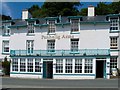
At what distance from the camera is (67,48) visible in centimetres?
3784

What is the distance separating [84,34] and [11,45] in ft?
35.2

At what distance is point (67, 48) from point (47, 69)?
12.3 ft

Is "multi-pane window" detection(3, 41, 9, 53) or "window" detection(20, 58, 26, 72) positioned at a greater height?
"multi-pane window" detection(3, 41, 9, 53)

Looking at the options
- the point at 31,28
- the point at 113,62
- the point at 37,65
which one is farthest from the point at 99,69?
the point at 31,28

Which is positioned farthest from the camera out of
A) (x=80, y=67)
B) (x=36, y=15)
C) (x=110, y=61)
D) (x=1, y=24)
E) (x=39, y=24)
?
(x=36, y=15)

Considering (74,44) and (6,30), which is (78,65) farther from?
(6,30)

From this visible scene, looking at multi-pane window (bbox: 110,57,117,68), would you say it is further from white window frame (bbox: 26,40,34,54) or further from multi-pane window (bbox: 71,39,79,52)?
white window frame (bbox: 26,40,34,54)

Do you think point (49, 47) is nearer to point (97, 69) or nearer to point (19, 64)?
point (19, 64)

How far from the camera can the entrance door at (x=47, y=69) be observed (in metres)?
36.6

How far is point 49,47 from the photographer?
38875mm

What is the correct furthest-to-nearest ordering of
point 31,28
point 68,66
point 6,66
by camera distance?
point 31,28 < point 6,66 < point 68,66

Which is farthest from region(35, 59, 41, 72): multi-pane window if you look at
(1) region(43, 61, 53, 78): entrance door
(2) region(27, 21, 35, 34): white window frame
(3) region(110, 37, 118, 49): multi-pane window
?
(3) region(110, 37, 118, 49): multi-pane window

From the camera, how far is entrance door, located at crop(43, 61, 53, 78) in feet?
120

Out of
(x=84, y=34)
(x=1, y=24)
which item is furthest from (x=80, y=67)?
(x=1, y=24)
